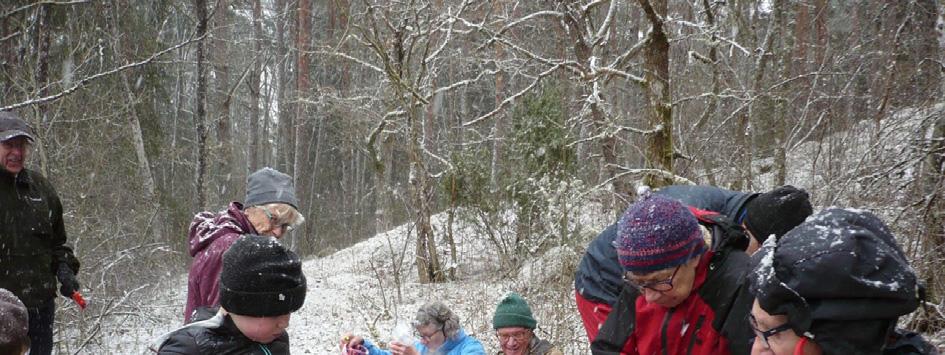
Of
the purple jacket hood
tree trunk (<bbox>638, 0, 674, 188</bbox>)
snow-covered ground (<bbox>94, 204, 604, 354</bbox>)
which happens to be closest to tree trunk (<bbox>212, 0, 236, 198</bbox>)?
snow-covered ground (<bbox>94, 204, 604, 354</bbox>)

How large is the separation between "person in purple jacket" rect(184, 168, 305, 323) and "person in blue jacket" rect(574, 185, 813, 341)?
59.0 inches

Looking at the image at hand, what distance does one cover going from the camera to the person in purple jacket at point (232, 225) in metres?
2.91

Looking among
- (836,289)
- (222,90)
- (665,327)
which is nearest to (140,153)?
(222,90)

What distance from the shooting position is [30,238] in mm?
4043

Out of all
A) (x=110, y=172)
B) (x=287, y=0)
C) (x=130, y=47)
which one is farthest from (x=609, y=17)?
(x=287, y=0)

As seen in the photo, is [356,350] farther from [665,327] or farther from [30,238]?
[30,238]

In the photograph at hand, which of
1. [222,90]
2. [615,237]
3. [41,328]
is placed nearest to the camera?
[615,237]

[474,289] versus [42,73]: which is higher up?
[42,73]

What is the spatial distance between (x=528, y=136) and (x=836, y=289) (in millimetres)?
9153

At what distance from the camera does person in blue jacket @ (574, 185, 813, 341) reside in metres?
2.39

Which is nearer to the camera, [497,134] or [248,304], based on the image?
[248,304]

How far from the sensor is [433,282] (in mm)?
Result: 10477

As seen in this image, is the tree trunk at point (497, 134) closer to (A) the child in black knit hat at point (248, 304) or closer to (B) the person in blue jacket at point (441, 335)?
(B) the person in blue jacket at point (441, 335)

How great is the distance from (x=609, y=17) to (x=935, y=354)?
22.2 feet
